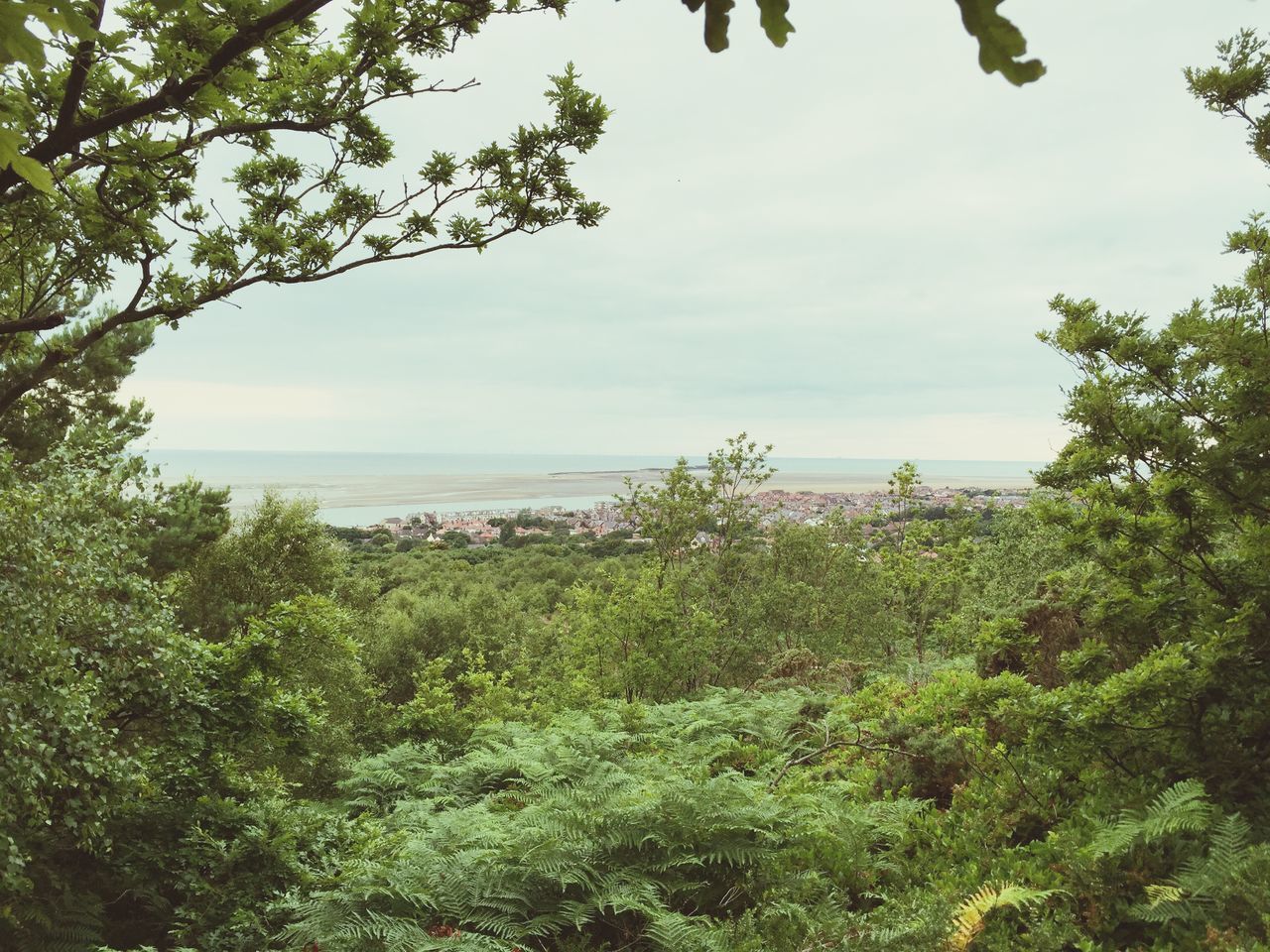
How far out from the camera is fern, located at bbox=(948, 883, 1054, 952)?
129 inches

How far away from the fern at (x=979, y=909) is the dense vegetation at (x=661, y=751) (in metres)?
0.02

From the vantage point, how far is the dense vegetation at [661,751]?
3662 mm

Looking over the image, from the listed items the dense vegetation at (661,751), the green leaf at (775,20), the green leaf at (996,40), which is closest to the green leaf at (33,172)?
the dense vegetation at (661,751)

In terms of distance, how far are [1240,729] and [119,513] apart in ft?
41.4

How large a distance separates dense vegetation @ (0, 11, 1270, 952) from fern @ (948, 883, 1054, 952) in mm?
21

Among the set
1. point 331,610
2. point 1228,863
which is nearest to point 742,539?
point 331,610

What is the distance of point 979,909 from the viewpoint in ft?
11.4

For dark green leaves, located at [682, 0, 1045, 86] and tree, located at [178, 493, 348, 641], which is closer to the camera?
dark green leaves, located at [682, 0, 1045, 86]

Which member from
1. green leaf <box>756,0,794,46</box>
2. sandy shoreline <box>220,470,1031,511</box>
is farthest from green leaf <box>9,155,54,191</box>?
sandy shoreline <box>220,470,1031,511</box>

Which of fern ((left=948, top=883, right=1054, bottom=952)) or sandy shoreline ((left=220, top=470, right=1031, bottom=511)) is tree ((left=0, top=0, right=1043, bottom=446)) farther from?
sandy shoreline ((left=220, top=470, right=1031, bottom=511))

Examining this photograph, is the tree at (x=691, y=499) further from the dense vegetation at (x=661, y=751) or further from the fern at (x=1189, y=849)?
the fern at (x=1189, y=849)

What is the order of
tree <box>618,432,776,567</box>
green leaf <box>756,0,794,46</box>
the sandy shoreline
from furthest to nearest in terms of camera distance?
the sandy shoreline
tree <box>618,432,776,567</box>
green leaf <box>756,0,794,46</box>

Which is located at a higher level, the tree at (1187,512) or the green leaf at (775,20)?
the green leaf at (775,20)

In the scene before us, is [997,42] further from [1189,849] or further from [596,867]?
[596,867]
